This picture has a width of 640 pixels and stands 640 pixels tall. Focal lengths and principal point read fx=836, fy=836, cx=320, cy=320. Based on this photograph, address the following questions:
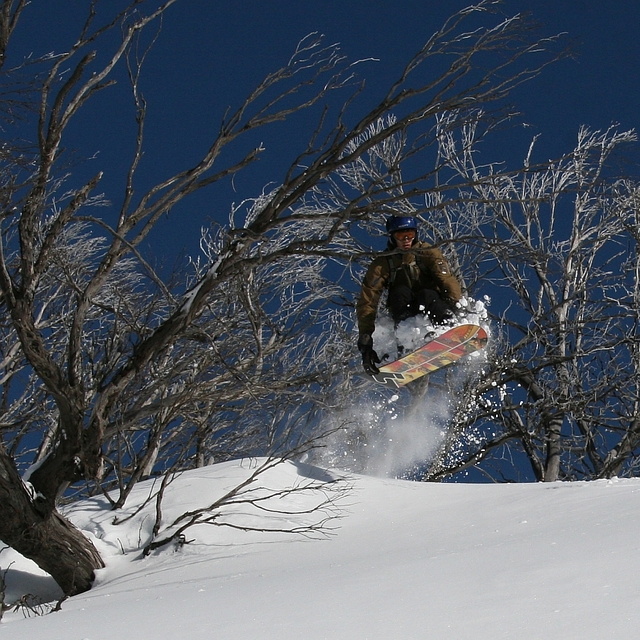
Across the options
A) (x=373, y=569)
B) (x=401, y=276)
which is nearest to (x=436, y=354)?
(x=401, y=276)

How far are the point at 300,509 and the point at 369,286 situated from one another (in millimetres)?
2211

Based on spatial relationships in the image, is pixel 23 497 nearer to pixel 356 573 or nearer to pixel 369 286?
pixel 356 573

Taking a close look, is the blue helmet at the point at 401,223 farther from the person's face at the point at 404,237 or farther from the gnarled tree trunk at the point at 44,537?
the gnarled tree trunk at the point at 44,537

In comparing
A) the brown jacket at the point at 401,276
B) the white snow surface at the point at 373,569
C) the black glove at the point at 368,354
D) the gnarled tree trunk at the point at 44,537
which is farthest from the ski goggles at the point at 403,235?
the gnarled tree trunk at the point at 44,537

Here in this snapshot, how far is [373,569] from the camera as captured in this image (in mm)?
4711

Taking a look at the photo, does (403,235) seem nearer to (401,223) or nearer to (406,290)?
(401,223)

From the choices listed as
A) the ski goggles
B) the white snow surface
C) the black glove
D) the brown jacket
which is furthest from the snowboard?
the ski goggles

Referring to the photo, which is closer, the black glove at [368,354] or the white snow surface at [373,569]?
the white snow surface at [373,569]

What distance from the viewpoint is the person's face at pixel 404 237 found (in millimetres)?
7367

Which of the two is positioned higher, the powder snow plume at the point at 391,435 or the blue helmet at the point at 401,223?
the blue helmet at the point at 401,223

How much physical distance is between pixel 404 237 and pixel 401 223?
0.48 ft

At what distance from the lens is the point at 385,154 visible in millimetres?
15625

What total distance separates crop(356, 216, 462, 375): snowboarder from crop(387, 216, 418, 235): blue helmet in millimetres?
625

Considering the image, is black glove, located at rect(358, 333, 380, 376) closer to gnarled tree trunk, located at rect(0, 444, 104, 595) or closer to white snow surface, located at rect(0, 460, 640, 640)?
white snow surface, located at rect(0, 460, 640, 640)
